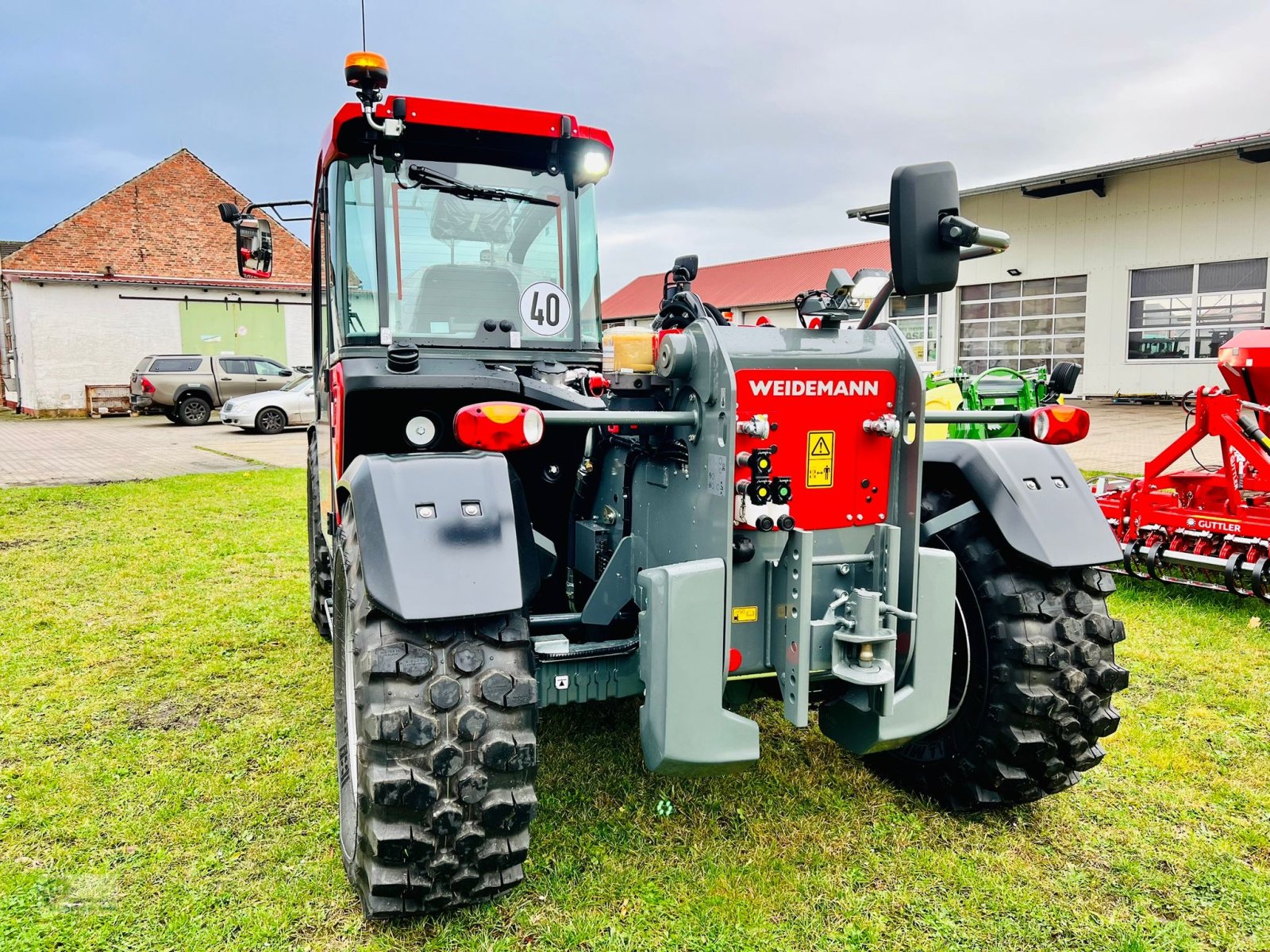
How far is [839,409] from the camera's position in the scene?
2.77m

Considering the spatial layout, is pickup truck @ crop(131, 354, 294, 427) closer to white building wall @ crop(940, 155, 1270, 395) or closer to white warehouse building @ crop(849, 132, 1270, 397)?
white warehouse building @ crop(849, 132, 1270, 397)

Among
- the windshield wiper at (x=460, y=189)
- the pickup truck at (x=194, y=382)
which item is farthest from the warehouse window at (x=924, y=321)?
the windshield wiper at (x=460, y=189)

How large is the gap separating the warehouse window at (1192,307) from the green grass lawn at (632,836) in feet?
53.1

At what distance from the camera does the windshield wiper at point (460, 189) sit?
3.60 metres

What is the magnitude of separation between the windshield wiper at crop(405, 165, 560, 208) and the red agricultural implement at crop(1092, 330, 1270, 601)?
459cm

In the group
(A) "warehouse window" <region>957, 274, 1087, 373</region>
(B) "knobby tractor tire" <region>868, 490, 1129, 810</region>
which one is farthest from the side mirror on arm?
(A) "warehouse window" <region>957, 274, 1087, 373</region>

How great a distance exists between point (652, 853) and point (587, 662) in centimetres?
67

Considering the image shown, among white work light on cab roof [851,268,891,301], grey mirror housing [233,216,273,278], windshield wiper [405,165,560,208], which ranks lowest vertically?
white work light on cab roof [851,268,891,301]

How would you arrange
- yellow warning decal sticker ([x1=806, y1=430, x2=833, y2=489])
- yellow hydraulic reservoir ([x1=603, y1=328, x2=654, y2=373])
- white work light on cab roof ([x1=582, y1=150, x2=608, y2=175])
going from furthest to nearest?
white work light on cab roof ([x1=582, y1=150, x2=608, y2=175]) < yellow hydraulic reservoir ([x1=603, y1=328, x2=654, y2=373]) < yellow warning decal sticker ([x1=806, y1=430, x2=833, y2=489])

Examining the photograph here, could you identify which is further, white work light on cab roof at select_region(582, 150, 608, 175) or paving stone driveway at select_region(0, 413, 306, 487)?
paving stone driveway at select_region(0, 413, 306, 487)

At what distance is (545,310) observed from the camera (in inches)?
152

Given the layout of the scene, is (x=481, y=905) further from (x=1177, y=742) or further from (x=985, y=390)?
(x=985, y=390)

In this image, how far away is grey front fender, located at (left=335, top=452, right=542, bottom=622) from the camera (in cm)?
244

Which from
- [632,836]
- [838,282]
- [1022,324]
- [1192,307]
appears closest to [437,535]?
[632,836]
